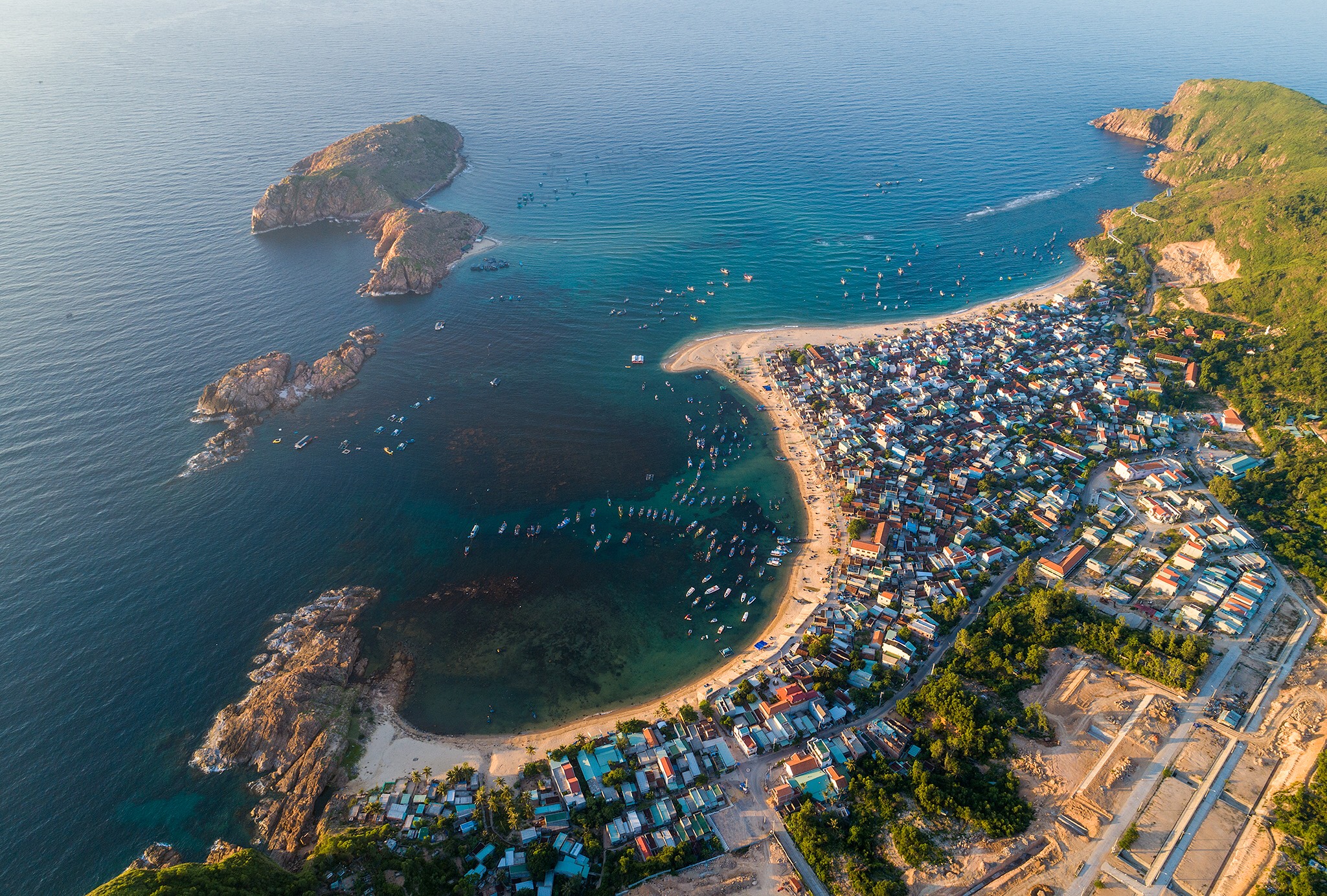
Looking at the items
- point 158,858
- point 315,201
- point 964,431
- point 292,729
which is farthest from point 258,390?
point 964,431

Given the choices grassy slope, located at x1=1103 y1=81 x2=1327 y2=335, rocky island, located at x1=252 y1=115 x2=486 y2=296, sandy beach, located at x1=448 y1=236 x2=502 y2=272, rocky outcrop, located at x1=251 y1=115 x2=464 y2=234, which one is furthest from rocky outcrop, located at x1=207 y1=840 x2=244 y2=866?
grassy slope, located at x1=1103 y1=81 x2=1327 y2=335

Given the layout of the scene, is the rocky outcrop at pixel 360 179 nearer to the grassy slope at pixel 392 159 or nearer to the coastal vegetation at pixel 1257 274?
the grassy slope at pixel 392 159

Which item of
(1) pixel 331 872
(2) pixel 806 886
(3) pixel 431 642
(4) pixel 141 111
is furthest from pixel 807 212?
(4) pixel 141 111

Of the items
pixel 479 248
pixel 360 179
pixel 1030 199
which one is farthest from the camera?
pixel 1030 199

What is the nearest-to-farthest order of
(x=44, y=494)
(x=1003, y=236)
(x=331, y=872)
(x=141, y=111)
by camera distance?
(x=331, y=872) < (x=44, y=494) < (x=1003, y=236) < (x=141, y=111)

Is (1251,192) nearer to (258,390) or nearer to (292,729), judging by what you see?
(292,729)

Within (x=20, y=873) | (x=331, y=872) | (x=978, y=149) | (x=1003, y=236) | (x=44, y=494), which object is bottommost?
(x=20, y=873)

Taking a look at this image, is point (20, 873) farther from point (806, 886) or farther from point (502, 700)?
point (806, 886)
